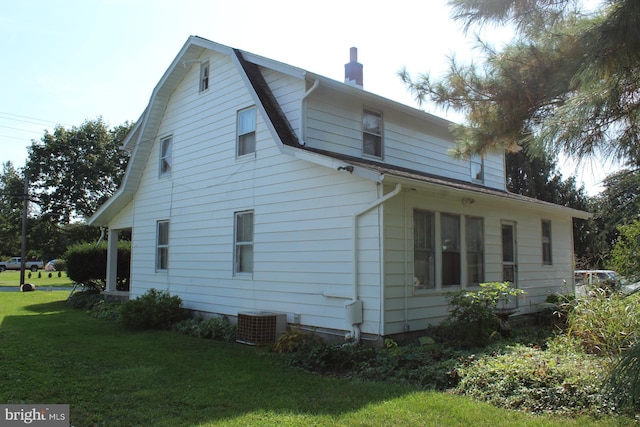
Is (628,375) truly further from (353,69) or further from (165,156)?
(165,156)

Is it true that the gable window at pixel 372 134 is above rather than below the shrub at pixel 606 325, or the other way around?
above

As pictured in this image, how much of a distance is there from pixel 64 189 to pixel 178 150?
2817 centimetres

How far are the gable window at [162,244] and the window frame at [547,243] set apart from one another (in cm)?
1062

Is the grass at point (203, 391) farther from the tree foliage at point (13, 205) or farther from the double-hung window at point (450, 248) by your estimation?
the tree foliage at point (13, 205)

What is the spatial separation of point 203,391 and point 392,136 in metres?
7.94

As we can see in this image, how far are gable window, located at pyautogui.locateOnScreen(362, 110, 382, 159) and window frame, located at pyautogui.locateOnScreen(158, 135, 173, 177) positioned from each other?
587cm

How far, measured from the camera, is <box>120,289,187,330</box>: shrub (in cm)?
1106

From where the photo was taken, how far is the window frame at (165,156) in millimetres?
13685

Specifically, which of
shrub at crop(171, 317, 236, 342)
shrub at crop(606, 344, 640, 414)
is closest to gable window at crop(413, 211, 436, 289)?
shrub at crop(171, 317, 236, 342)

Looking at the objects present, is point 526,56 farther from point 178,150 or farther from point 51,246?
point 51,246

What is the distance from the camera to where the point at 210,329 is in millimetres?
10289

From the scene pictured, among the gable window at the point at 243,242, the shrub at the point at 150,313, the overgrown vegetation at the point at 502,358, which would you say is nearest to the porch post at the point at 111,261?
the shrub at the point at 150,313

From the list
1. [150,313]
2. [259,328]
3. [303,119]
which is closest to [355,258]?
[259,328]

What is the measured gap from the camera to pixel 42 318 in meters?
12.9
